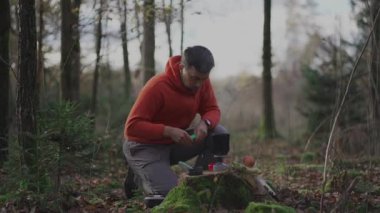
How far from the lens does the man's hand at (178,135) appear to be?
522 cm

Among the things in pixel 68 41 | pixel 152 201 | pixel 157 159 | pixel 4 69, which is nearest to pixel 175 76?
pixel 157 159

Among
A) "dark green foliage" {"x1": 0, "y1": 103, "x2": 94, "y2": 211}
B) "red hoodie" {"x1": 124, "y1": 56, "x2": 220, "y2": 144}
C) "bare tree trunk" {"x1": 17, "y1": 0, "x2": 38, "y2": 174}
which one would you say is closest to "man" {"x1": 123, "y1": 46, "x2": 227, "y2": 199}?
"red hoodie" {"x1": 124, "y1": 56, "x2": 220, "y2": 144}

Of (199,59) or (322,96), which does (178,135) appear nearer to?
(199,59)

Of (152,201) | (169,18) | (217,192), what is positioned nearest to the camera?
(217,192)

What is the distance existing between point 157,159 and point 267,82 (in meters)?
11.8

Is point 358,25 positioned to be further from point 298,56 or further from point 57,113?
point 298,56

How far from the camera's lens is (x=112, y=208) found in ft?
16.9

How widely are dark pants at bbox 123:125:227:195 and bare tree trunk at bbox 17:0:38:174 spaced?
3.46 feet

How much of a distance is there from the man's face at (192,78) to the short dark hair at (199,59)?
46mm

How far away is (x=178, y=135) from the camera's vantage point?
5.23 m

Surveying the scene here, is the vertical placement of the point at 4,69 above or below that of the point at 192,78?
above

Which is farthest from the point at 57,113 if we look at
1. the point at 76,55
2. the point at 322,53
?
the point at 322,53

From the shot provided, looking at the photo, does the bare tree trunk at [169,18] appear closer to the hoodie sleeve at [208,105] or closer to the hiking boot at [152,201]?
the hoodie sleeve at [208,105]

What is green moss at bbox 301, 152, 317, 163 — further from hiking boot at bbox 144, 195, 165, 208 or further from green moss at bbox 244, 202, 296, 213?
green moss at bbox 244, 202, 296, 213
